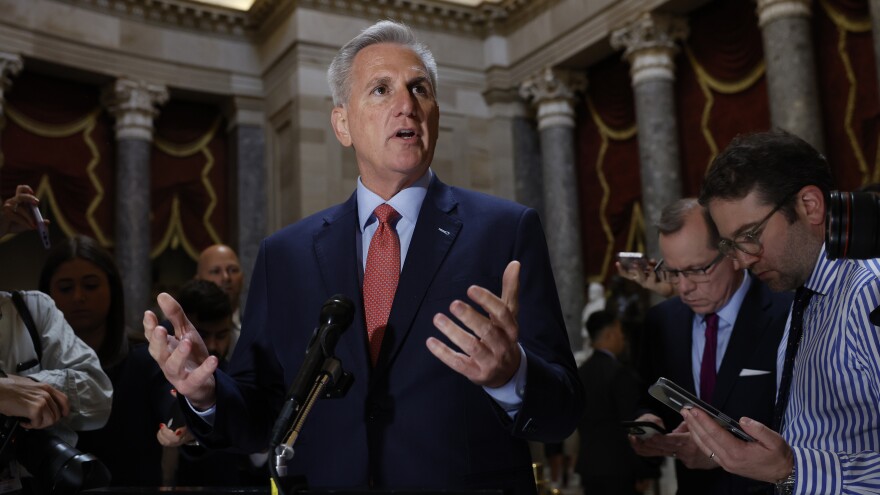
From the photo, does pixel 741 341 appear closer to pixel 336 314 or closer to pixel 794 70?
pixel 336 314

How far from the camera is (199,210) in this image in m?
12.8

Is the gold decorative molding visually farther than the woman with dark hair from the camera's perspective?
Yes

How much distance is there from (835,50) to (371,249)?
29.5ft

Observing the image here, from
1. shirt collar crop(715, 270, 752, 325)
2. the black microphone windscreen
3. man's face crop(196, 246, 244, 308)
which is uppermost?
man's face crop(196, 246, 244, 308)

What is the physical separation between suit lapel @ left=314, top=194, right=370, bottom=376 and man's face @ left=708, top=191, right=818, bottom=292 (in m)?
1.09

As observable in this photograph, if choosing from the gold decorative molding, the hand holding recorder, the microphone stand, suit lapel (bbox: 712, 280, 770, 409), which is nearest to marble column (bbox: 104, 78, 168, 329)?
the gold decorative molding

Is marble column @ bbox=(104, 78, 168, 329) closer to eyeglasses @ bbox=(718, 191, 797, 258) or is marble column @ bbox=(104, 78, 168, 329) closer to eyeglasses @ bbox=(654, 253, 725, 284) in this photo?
eyeglasses @ bbox=(654, 253, 725, 284)

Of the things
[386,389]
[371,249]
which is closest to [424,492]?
[386,389]

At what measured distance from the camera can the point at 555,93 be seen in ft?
39.9

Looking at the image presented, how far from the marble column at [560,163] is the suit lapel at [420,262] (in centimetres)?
995

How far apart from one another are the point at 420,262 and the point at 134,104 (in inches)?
421

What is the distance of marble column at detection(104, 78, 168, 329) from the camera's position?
1147cm

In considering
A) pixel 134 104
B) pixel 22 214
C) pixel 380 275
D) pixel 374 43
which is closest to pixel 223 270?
pixel 22 214

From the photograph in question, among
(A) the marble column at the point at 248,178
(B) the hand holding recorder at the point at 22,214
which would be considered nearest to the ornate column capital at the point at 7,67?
(A) the marble column at the point at 248,178
